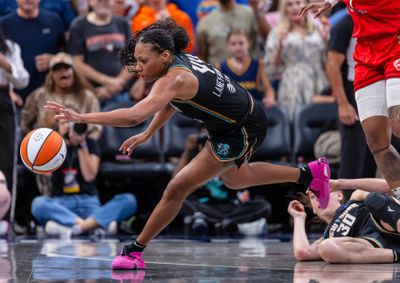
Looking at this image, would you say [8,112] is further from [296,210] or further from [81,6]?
[296,210]

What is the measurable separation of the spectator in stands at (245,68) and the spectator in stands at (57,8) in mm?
2141

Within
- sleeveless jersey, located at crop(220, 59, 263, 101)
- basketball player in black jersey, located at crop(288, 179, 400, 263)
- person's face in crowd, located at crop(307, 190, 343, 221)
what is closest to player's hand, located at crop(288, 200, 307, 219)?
basketball player in black jersey, located at crop(288, 179, 400, 263)

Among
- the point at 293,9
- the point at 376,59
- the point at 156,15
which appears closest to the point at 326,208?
the point at 376,59

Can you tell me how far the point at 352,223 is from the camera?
7.24m

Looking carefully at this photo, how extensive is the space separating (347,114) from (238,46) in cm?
289

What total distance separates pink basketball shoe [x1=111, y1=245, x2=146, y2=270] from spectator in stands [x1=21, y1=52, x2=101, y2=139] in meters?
4.46

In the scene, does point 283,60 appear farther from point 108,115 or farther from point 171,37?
point 108,115

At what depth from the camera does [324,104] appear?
38.6 feet

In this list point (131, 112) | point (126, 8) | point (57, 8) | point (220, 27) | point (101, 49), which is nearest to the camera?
point (131, 112)

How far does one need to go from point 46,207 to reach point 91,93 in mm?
1511

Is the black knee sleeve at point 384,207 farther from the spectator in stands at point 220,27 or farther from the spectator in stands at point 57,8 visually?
the spectator in stands at point 57,8

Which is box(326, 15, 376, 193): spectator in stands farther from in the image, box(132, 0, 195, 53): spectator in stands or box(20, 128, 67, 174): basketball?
box(132, 0, 195, 53): spectator in stands

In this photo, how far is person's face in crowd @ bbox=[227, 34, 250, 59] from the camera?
11.7 meters

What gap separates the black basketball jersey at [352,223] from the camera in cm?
721
